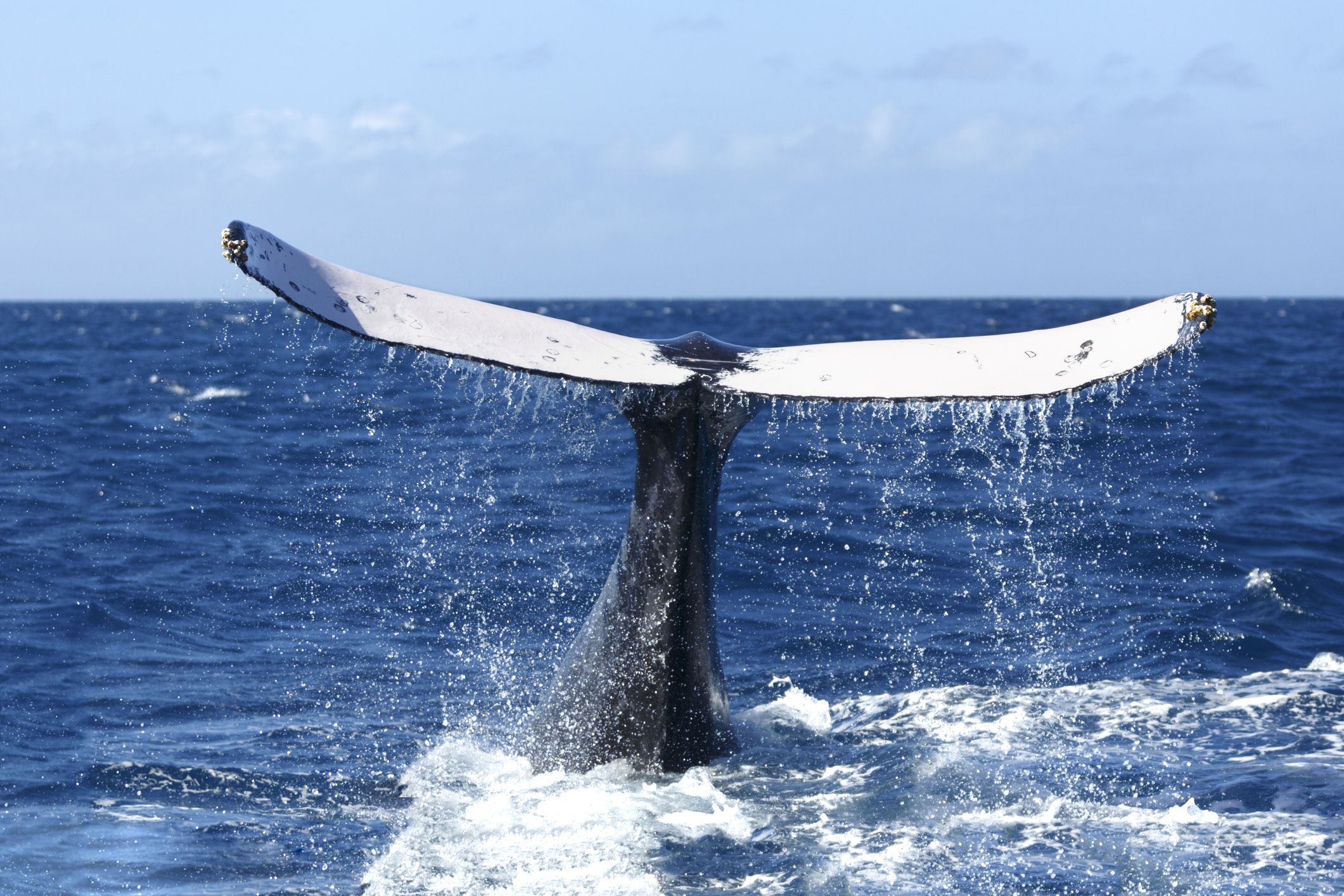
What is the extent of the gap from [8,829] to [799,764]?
3.95 m

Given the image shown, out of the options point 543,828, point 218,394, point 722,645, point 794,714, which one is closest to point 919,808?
point 794,714

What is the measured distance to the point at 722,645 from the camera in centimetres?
998

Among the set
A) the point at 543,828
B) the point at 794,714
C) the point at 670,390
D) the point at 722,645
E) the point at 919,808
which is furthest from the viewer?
the point at 722,645

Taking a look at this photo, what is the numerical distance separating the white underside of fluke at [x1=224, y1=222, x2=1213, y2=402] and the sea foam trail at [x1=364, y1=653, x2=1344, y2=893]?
6.78 feet

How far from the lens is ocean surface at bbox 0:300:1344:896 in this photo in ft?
20.3

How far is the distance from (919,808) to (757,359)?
7.78 feet

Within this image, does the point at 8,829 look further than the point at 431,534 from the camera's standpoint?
No

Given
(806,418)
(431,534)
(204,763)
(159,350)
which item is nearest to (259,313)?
(159,350)

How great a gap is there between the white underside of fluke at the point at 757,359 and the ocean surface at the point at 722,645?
172 millimetres

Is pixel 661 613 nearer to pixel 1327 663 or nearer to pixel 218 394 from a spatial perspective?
pixel 1327 663

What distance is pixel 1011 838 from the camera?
6.34 m

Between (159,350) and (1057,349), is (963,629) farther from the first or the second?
(159,350)

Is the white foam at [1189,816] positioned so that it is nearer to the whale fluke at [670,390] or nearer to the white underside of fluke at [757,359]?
the whale fluke at [670,390]

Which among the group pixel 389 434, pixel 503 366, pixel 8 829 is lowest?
pixel 8 829
